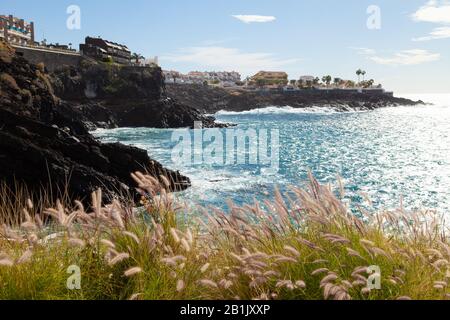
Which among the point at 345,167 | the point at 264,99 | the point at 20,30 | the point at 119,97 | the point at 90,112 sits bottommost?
the point at 345,167

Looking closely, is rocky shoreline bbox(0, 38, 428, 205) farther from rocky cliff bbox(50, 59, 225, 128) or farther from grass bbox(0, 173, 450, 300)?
grass bbox(0, 173, 450, 300)

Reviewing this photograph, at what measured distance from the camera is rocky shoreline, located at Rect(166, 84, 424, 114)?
16104cm

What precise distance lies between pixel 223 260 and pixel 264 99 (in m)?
166

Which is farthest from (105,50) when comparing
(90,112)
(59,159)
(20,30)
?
(59,159)

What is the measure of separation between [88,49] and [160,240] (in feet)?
334

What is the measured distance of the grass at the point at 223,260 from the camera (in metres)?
4.36

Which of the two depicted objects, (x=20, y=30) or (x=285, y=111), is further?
(x=285, y=111)

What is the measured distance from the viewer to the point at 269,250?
498cm

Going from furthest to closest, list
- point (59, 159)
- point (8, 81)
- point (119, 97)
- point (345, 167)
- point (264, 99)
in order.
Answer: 1. point (264, 99)
2. point (119, 97)
3. point (345, 167)
4. point (8, 81)
5. point (59, 159)

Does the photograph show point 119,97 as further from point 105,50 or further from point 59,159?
point 59,159

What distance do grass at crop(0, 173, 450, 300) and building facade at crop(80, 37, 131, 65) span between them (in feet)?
323

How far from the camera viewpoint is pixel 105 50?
107 meters
